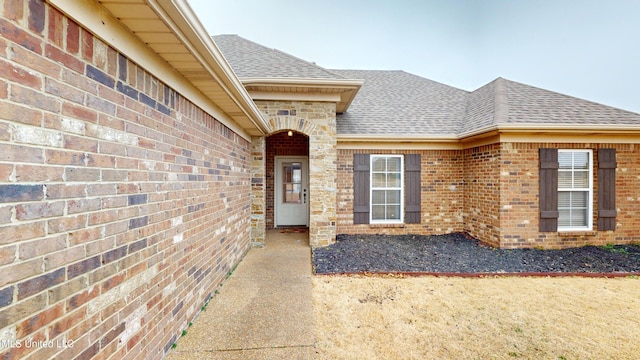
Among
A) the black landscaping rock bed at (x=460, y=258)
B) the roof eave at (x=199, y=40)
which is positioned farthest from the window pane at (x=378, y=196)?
the roof eave at (x=199, y=40)

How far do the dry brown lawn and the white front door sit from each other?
13.3 ft

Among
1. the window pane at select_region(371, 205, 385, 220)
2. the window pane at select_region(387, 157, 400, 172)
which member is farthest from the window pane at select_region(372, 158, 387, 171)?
the window pane at select_region(371, 205, 385, 220)

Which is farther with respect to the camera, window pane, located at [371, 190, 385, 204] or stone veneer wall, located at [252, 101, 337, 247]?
window pane, located at [371, 190, 385, 204]

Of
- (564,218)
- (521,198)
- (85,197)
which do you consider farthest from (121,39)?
(564,218)

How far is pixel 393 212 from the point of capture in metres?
6.87

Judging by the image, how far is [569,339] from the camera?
2668 millimetres

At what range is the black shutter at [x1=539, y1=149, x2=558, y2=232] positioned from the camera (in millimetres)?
5617

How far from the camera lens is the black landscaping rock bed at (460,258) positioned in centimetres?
453

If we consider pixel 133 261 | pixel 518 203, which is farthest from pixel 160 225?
pixel 518 203

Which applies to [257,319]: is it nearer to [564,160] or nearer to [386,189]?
[386,189]

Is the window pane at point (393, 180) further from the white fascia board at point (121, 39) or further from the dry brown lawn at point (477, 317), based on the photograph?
the white fascia board at point (121, 39)

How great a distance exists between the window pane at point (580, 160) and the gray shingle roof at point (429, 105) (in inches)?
27.4

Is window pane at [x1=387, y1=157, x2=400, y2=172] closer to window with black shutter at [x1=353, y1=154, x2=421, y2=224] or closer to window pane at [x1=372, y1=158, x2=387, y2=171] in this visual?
window with black shutter at [x1=353, y1=154, x2=421, y2=224]

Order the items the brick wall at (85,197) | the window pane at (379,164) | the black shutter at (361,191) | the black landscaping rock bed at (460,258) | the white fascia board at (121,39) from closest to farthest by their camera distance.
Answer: the brick wall at (85,197)
the white fascia board at (121,39)
the black landscaping rock bed at (460,258)
the black shutter at (361,191)
the window pane at (379,164)
